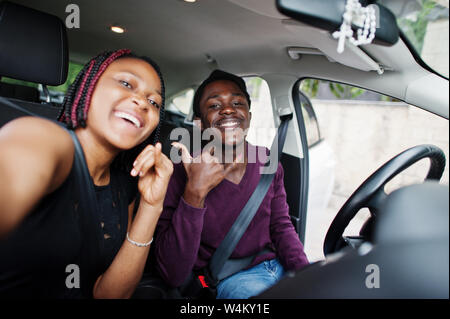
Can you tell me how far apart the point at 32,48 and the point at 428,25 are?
1578mm

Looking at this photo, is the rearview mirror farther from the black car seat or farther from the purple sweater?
the black car seat

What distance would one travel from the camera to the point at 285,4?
2.00 feet

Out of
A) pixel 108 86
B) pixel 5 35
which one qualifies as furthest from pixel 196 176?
pixel 5 35

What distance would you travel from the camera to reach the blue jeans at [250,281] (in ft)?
4.28

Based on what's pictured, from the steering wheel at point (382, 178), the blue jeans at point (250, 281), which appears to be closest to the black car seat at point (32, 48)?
the blue jeans at point (250, 281)

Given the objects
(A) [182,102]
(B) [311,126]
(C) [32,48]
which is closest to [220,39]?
(C) [32,48]

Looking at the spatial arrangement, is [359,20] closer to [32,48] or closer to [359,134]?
[32,48]

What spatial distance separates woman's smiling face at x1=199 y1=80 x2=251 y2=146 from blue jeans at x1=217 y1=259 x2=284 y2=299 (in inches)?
24.6

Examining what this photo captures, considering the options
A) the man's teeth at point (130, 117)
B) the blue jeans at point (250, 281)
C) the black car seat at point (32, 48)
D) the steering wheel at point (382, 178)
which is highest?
the black car seat at point (32, 48)

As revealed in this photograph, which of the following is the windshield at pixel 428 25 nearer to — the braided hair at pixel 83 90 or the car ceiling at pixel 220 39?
the car ceiling at pixel 220 39

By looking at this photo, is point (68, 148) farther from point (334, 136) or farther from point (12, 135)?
point (334, 136)

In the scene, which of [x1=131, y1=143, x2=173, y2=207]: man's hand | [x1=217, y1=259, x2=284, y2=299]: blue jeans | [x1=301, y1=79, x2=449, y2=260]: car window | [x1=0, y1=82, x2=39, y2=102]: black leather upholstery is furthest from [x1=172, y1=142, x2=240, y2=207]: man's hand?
[x1=301, y1=79, x2=449, y2=260]: car window

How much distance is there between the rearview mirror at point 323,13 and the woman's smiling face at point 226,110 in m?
0.92

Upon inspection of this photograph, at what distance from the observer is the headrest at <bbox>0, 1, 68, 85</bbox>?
1.35 metres
